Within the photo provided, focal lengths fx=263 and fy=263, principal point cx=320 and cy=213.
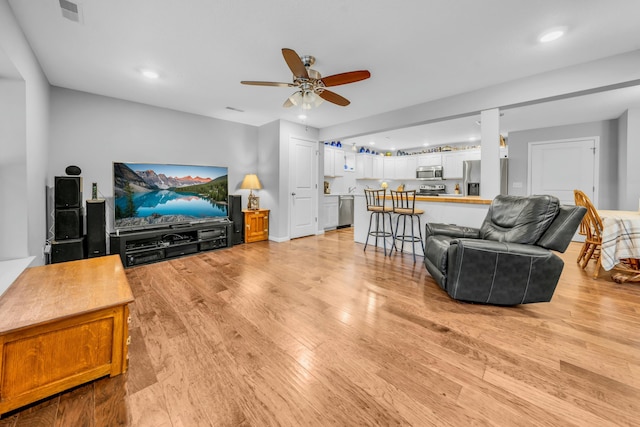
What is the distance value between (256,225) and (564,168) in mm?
6551

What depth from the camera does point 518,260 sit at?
220cm

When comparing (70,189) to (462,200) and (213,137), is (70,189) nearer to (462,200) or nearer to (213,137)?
(213,137)

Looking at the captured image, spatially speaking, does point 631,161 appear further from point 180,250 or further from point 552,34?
point 180,250

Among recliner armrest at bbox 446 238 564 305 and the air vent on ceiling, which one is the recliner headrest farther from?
the air vent on ceiling

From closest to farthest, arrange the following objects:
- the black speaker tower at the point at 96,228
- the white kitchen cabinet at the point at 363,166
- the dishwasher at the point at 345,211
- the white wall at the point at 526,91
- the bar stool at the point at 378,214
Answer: the white wall at the point at 526,91, the black speaker tower at the point at 96,228, the bar stool at the point at 378,214, the dishwasher at the point at 345,211, the white kitchen cabinet at the point at 363,166

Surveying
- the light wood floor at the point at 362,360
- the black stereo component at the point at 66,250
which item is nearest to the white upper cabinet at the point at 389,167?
the light wood floor at the point at 362,360

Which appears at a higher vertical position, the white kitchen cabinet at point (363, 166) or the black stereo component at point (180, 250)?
the white kitchen cabinet at point (363, 166)

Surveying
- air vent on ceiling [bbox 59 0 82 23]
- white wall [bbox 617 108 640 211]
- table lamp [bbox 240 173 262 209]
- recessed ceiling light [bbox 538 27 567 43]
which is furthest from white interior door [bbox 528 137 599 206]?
air vent on ceiling [bbox 59 0 82 23]

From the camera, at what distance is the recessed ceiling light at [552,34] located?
2.28 m

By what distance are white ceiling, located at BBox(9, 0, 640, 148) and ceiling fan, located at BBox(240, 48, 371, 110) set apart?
0.17 meters

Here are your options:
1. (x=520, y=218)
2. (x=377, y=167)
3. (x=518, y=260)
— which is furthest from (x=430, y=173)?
(x=518, y=260)

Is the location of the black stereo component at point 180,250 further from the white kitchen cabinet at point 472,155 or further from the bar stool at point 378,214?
the white kitchen cabinet at point 472,155

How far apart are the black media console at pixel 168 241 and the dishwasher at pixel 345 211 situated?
10.1 ft

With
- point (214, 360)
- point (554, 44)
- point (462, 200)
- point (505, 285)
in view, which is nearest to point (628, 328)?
point (505, 285)
